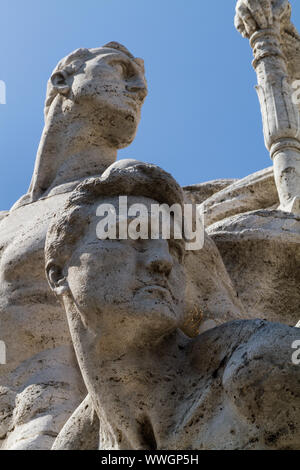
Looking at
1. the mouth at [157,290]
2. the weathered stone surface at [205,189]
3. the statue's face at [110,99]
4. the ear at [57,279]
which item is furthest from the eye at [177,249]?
the weathered stone surface at [205,189]

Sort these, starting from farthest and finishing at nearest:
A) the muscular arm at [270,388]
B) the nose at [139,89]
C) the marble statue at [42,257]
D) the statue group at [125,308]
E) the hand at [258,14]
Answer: the hand at [258,14] < the nose at [139,89] < the marble statue at [42,257] < the statue group at [125,308] < the muscular arm at [270,388]

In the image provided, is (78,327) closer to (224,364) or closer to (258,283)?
(224,364)

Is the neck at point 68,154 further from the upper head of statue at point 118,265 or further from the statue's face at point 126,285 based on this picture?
the statue's face at point 126,285

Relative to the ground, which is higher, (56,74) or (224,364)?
(56,74)

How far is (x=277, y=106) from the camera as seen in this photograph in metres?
8.23

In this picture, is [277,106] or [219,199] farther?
[277,106]

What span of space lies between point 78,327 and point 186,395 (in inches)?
17.0

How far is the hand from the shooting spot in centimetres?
919

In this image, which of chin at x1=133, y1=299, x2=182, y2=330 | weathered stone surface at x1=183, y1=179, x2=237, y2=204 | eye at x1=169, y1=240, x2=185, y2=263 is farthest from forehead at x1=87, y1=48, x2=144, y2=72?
chin at x1=133, y1=299, x2=182, y2=330

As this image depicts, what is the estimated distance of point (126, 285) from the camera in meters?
2.67

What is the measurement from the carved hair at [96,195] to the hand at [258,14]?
6516 mm

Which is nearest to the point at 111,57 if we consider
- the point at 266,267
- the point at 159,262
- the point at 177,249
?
the point at 266,267

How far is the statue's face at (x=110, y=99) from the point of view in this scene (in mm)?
4715

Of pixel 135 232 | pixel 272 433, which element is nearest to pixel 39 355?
pixel 135 232
